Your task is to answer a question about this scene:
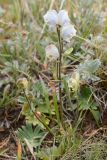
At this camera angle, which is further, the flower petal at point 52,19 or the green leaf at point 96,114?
the green leaf at point 96,114

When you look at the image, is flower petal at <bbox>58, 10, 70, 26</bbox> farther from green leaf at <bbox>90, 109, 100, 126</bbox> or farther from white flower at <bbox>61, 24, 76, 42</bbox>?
green leaf at <bbox>90, 109, 100, 126</bbox>

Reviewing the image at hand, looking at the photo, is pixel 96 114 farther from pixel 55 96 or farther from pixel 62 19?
pixel 62 19

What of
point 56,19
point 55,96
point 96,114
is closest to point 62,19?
point 56,19

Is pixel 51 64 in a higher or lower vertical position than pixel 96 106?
higher

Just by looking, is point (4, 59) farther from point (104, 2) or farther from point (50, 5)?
point (104, 2)

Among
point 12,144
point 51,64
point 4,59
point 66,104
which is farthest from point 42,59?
point 12,144

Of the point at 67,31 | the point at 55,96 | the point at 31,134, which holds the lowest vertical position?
the point at 31,134

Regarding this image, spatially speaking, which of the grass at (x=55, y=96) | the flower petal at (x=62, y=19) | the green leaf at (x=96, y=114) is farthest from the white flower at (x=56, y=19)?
the green leaf at (x=96, y=114)

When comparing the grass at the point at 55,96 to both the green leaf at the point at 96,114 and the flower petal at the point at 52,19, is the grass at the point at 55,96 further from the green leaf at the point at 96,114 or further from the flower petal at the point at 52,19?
the flower petal at the point at 52,19
